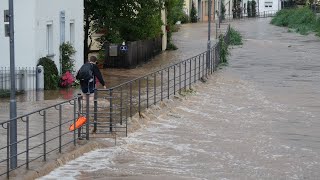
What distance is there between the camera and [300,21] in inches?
3418

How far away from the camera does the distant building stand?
2616 cm

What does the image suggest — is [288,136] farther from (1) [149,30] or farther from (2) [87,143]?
(1) [149,30]

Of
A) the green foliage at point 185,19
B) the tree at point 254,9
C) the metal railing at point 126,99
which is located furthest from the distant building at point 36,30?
the tree at point 254,9

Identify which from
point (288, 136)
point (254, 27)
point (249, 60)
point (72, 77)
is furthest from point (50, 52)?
point (254, 27)

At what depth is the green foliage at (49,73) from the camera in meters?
26.7

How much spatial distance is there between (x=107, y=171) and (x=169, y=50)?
37205 millimetres

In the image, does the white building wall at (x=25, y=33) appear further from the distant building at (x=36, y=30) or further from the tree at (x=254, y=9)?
the tree at (x=254, y=9)

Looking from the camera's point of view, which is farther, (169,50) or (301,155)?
(169,50)

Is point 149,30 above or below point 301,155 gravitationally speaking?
above

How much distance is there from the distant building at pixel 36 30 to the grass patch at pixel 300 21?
47513 millimetres

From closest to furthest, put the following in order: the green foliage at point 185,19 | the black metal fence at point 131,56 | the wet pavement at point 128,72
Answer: the wet pavement at point 128,72 → the black metal fence at point 131,56 → the green foliage at point 185,19

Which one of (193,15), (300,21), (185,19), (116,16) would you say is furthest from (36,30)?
(300,21)

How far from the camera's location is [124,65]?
124 feet

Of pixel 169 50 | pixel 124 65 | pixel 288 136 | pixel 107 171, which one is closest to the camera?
pixel 107 171
